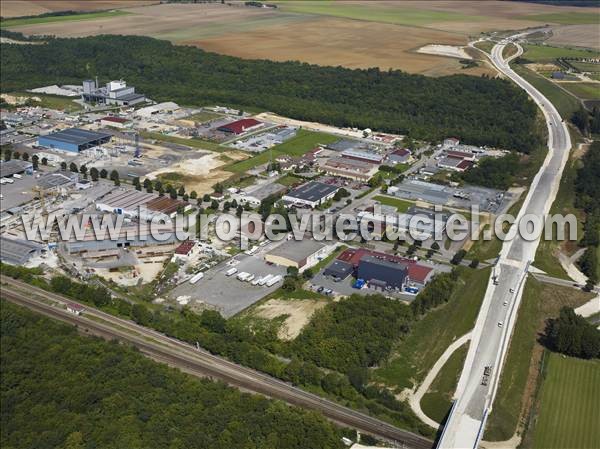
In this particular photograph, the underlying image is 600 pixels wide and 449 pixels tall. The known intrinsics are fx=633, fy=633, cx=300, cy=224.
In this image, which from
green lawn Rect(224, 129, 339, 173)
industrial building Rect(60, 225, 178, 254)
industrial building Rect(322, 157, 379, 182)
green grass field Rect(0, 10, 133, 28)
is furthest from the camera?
green grass field Rect(0, 10, 133, 28)

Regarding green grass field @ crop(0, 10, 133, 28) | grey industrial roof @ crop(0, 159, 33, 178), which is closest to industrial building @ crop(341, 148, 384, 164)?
grey industrial roof @ crop(0, 159, 33, 178)

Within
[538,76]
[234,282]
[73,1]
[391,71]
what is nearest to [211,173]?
[234,282]

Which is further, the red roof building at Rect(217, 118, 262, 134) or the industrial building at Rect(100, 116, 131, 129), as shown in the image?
the industrial building at Rect(100, 116, 131, 129)

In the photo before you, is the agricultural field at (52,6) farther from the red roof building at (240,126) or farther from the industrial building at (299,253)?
the industrial building at (299,253)

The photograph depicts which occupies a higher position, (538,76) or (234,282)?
(538,76)

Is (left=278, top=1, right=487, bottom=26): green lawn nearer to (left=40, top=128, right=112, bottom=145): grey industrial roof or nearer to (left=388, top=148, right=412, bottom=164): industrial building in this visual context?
(left=388, top=148, right=412, bottom=164): industrial building

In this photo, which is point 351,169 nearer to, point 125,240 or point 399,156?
point 399,156

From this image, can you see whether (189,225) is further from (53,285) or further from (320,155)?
(320,155)
